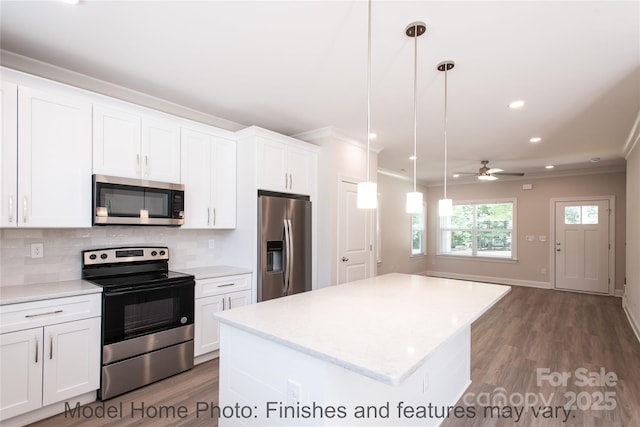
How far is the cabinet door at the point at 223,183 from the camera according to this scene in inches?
134

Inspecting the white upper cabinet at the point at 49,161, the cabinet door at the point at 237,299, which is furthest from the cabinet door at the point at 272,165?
the white upper cabinet at the point at 49,161

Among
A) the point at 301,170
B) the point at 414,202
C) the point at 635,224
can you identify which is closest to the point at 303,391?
the point at 414,202

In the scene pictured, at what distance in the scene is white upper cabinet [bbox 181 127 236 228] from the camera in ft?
10.4

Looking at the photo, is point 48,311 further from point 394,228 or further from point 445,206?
point 394,228

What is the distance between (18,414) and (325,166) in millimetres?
3393

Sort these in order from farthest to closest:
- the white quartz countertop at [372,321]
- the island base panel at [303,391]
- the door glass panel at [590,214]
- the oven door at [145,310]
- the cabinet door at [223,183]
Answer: the door glass panel at [590,214] → the cabinet door at [223,183] → the oven door at [145,310] → the island base panel at [303,391] → the white quartz countertop at [372,321]

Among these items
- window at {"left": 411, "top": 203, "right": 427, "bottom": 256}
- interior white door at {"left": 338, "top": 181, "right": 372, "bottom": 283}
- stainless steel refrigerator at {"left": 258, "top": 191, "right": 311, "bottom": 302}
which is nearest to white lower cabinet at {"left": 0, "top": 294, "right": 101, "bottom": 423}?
stainless steel refrigerator at {"left": 258, "top": 191, "right": 311, "bottom": 302}

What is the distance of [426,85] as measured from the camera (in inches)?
109

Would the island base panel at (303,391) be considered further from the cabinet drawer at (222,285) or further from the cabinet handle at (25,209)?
the cabinet handle at (25,209)

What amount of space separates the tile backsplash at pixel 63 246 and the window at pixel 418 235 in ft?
19.5

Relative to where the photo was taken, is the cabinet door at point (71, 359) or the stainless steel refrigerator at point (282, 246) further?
the stainless steel refrigerator at point (282, 246)

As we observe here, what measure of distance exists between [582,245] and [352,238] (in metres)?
5.37

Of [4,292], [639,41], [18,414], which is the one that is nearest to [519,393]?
[639,41]

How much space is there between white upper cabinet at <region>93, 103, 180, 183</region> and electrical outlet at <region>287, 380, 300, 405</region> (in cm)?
224
